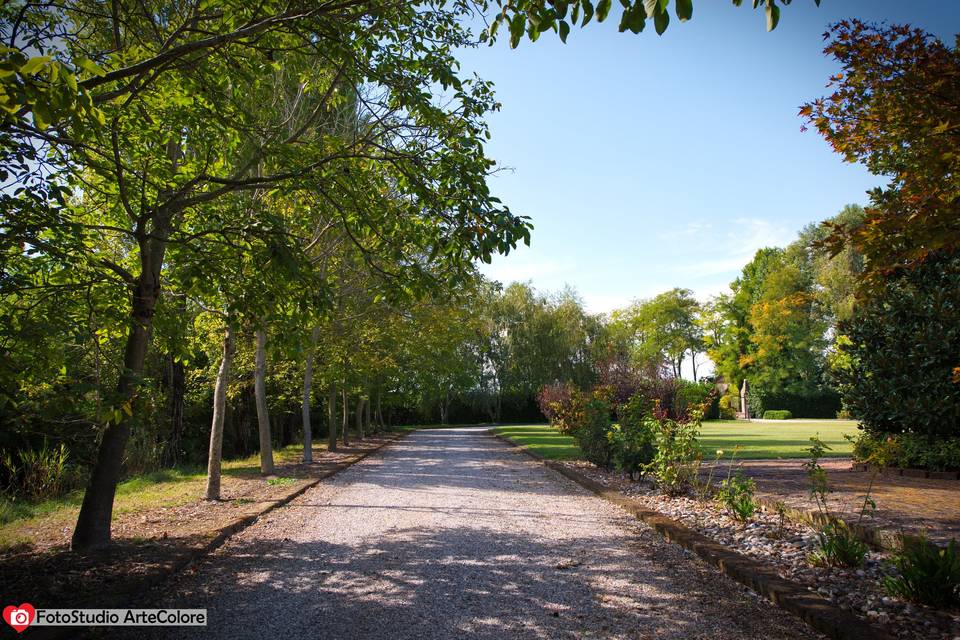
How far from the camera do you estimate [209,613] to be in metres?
3.80

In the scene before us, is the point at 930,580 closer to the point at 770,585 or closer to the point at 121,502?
the point at 770,585

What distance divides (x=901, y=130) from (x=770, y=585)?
4.14 meters

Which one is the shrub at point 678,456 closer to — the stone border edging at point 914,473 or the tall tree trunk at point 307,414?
the stone border edging at point 914,473

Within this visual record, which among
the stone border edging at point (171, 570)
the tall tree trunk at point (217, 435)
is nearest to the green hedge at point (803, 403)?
the stone border edging at point (171, 570)

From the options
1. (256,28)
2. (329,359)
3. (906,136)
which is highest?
(256,28)

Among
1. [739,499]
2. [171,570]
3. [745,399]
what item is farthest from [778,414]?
[171,570]

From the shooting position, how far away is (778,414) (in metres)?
42.3

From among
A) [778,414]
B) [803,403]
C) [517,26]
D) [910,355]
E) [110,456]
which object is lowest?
[778,414]

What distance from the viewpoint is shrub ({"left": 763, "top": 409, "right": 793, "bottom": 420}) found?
138ft

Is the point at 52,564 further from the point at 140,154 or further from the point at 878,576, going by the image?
the point at 878,576

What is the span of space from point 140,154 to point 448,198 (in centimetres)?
326

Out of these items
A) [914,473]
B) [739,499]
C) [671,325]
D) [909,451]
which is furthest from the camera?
[671,325]

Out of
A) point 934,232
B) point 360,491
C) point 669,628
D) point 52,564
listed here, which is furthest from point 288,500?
point 934,232

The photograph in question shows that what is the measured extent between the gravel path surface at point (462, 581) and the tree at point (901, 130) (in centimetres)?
279
